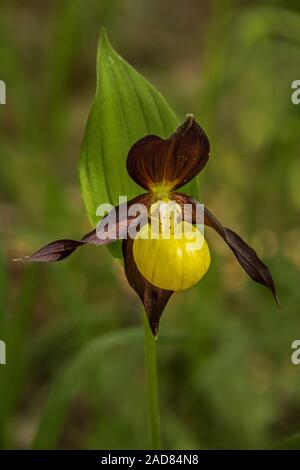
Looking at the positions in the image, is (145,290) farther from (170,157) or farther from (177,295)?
(177,295)

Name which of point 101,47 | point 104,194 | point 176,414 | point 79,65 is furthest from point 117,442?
point 79,65

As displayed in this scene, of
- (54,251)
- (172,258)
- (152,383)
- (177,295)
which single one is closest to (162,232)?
(172,258)

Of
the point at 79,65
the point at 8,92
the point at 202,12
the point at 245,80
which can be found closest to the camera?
the point at 245,80

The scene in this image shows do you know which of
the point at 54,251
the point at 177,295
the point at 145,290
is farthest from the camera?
the point at 177,295

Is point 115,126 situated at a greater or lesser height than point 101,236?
greater

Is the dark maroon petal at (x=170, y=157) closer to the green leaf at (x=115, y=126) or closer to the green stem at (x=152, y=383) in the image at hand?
the green leaf at (x=115, y=126)

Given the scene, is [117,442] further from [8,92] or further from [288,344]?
[8,92]
